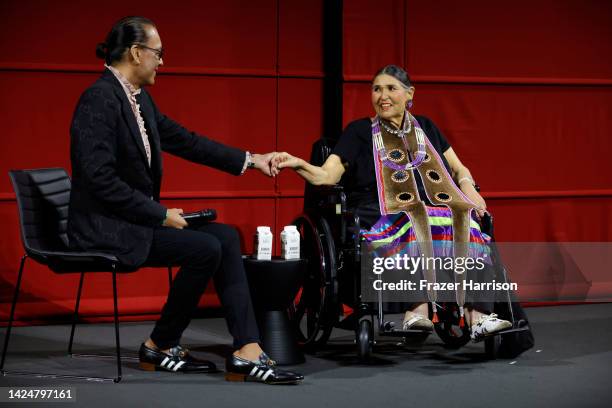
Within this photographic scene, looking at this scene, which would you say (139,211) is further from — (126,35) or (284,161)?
(284,161)

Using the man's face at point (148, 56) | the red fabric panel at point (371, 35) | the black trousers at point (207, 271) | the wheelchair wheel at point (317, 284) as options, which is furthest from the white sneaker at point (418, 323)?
the red fabric panel at point (371, 35)

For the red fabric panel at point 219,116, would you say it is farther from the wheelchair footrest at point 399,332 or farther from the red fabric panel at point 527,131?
the wheelchair footrest at point 399,332

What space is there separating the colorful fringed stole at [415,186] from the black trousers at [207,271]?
0.73 m

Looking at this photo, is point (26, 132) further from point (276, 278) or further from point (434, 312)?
point (434, 312)

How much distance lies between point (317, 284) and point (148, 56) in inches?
47.1

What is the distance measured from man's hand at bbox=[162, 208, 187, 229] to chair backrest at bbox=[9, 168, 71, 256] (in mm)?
469

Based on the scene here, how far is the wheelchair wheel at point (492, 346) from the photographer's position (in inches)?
158

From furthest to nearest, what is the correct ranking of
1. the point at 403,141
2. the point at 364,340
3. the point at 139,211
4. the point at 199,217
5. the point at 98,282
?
the point at 98,282
the point at 403,141
the point at 364,340
the point at 199,217
the point at 139,211

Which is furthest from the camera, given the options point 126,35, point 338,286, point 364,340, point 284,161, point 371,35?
point 371,35

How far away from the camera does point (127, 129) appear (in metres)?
3.60

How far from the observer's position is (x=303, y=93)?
17.0 ft

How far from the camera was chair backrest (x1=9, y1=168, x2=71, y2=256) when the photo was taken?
371 centimetres

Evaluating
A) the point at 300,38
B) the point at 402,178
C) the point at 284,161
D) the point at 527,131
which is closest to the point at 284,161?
the point at 284,161

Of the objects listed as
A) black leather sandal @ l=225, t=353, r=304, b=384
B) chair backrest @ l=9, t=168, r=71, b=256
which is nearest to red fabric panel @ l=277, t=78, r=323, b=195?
chair backrest @ l=9, t=168, r=71, b=256
